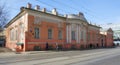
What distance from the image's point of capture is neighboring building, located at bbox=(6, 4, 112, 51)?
125ft

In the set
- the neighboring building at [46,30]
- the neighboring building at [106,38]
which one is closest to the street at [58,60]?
the neighboring building at [46,30]

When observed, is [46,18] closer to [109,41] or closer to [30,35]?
[30,35]

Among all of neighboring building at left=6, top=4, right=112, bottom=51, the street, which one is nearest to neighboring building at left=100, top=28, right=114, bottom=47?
neighboring building at left=6, top=4, right=112, bottom=51

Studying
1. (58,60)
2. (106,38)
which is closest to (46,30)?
(58,60)

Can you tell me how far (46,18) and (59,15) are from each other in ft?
18.3

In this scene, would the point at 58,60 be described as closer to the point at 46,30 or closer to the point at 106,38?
the point at 46,30

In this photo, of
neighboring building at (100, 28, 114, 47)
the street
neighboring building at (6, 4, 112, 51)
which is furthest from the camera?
neighboring building at (100, 28, 114, 47)

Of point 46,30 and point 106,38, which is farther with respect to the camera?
point 106,38

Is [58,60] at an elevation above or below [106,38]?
below

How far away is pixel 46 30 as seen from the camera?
42188 millimetres

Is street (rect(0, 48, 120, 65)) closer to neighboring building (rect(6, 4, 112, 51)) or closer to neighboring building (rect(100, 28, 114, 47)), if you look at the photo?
neighboring building (rect(6, 4, 112, 51))

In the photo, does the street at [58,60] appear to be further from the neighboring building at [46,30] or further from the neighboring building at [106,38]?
the neighboring building at [106,38]

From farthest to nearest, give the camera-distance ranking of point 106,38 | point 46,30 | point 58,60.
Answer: point 106,38 < point 46,30 < point 58,60

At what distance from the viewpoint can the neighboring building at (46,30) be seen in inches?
1496
